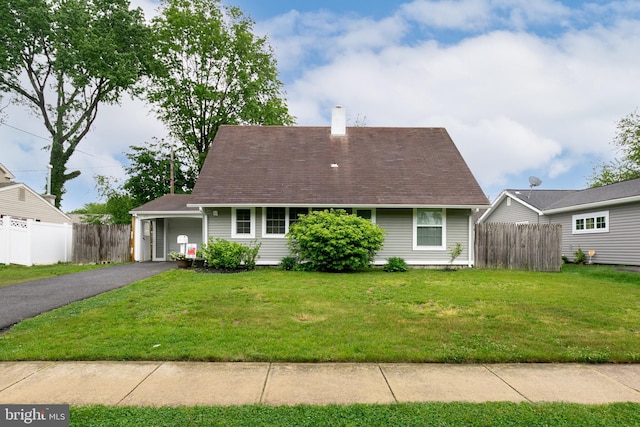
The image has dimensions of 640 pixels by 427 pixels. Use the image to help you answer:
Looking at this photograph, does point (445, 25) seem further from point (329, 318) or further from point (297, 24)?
point (329, 318)

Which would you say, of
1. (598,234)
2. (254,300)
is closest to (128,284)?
(254,300)

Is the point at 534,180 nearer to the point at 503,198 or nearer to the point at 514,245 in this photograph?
the point at 503,198

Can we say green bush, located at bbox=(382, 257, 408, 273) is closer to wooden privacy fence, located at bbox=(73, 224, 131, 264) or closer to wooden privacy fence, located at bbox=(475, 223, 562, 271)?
wooden privacy fence, located at bbox=(475, 223, 562, 271)

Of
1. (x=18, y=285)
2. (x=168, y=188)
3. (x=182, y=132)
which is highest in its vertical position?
(x=182, y=132)

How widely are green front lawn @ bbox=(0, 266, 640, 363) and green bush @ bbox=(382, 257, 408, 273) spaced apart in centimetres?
330

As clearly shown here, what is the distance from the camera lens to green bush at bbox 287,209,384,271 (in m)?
12.3

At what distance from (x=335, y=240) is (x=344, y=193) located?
8.29 ft

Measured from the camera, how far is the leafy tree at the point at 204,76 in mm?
26500

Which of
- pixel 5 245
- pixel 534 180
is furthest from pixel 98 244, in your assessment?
pixel 534 180

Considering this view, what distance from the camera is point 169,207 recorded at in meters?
17.8

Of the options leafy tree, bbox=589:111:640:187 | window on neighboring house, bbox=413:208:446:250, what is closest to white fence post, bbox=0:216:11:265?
window on neighboring house, bbox=413:208:446:250

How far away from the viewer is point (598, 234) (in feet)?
56.7

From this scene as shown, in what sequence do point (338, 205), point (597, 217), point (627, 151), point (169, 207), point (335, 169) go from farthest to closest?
point (627, 151)
point (169, 207)
point (597, 217)
point (335, 169)
point (338, 205)

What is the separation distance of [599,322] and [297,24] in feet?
50.9
